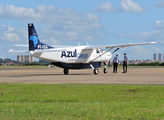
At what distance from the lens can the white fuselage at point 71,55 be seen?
2975 centimetres

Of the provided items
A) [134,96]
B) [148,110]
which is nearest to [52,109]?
[148,110]

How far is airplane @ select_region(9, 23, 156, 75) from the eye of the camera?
1158 inches

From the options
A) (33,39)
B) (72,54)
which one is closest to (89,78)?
(72,54)

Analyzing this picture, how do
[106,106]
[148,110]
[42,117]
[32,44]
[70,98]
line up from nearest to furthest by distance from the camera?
[42,117] < [148,110] < [106,106] < [70,98] < [32,44]

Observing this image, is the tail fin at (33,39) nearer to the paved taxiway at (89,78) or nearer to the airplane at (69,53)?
the airplane at (69,53)

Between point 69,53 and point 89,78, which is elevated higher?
point 69,53

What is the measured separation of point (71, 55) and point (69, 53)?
30 cm

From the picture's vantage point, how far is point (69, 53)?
102 ft

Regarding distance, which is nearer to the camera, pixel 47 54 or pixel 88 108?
pixel 88 108

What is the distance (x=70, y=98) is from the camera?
1177 centimetres

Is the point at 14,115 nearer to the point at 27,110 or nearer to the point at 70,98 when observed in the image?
the point at 27,110

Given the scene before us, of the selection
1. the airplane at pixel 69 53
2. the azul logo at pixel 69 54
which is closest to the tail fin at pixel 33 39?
the airplane at pixel 69 53

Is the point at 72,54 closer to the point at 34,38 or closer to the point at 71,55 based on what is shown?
the point at 71,55

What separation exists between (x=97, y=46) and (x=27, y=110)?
2455 centimetres
